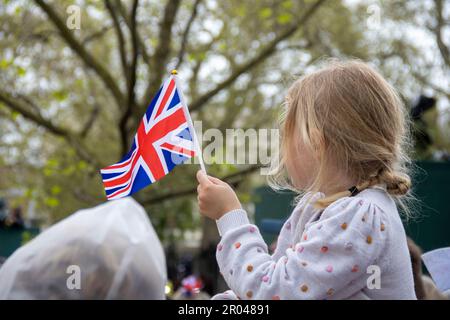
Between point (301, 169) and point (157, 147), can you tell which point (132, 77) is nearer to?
point (157, 147)

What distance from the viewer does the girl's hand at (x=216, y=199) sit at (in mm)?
1711

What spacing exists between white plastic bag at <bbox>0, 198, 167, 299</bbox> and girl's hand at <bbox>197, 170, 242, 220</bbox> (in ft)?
0.78

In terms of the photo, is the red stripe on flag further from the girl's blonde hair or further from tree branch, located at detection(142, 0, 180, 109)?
tree branch, located at detection(142, 0, 180, 109)

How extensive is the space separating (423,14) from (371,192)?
9.90m

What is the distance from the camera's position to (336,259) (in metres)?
1.48

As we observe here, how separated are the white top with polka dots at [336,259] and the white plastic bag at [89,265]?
0.76 ft

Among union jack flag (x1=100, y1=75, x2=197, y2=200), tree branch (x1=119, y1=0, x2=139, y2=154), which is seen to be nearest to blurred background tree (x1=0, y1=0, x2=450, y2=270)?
tree branch (x1=119, y1=0, x2=139, y2=154)

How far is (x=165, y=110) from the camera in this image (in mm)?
2275

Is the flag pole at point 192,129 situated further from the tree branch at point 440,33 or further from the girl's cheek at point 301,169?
the tree branch at point 440,33

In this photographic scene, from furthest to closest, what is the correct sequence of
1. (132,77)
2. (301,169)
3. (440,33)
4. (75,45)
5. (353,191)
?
1. (440,33)
2. (75,45)
3. (132,77)
4. (301,169)
5. (353,191)

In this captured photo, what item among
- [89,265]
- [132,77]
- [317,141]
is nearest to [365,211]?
[317,141]

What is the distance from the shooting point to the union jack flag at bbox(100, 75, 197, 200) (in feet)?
7.13

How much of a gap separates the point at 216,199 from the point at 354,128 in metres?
0.45
